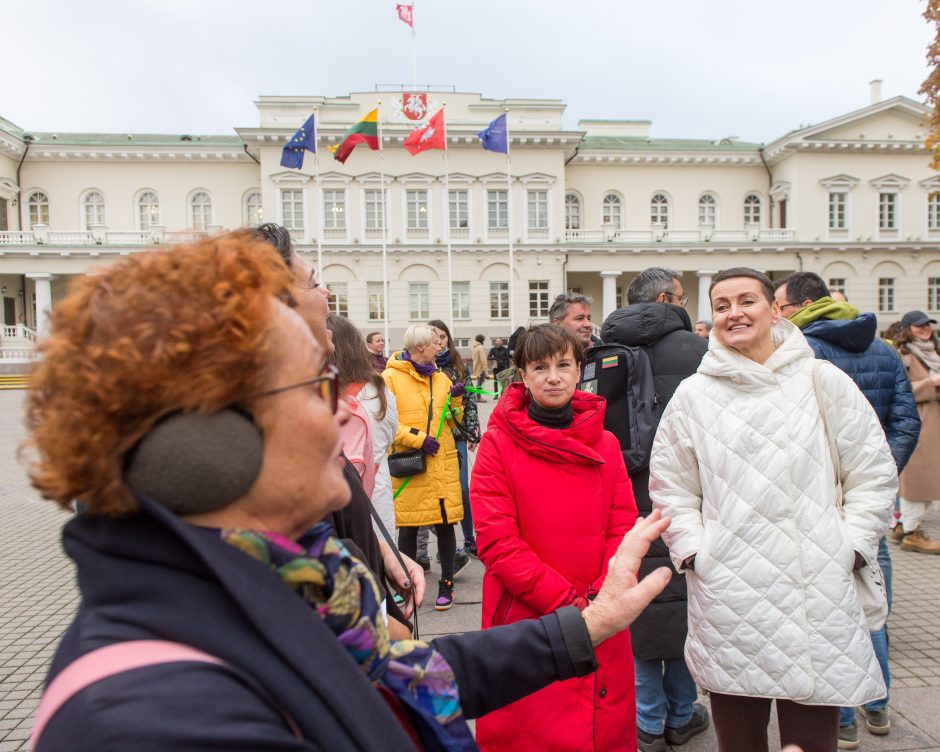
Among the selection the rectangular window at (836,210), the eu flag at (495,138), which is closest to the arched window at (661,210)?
the rectangular window at (836,210)

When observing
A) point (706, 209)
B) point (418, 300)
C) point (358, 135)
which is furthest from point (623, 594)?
point (706, 209)

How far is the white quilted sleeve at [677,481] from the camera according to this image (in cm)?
253

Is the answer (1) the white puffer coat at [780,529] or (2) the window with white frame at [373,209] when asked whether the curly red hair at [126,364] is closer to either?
(1) the white puffer coat at [780,529]

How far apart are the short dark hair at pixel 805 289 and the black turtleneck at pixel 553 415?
200 centimetres

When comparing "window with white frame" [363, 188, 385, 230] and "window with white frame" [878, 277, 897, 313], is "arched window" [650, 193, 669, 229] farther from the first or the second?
"window with white frame" [363, 188, 385, 230]

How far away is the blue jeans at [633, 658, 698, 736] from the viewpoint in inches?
120

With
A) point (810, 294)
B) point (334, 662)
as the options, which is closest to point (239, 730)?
point (334, 662)

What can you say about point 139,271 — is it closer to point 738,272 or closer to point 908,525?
point 738,272

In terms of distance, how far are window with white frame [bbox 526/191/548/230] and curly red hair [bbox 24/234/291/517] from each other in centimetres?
3608

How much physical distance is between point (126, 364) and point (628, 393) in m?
2.80

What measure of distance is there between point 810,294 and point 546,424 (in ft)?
7.07

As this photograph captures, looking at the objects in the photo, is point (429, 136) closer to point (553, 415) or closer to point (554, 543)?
point (553, 415)

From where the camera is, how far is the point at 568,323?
165 inches

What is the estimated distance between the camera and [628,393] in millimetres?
3334
